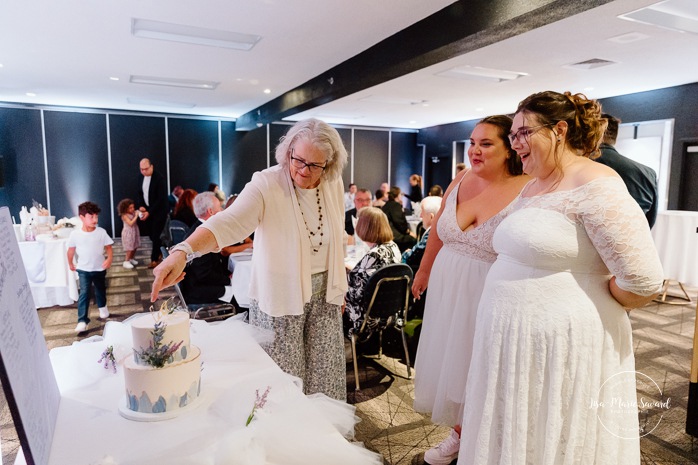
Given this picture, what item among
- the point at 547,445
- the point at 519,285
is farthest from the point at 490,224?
the point at 547,445

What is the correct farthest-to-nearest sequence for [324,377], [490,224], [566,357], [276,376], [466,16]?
[466,16] < [324,377] < [490,224] < [566,357] < [276,376]

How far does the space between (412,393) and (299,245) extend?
180 cm

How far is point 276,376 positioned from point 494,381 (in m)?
0.70

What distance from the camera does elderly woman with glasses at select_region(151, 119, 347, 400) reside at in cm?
175

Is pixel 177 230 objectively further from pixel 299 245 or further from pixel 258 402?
pixel 258 402

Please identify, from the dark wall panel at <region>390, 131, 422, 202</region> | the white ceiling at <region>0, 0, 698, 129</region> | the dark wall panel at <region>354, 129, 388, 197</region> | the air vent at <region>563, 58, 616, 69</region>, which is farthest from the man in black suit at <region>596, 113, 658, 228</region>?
the dark wall panel at <region>390, 131, 422, 202</region>

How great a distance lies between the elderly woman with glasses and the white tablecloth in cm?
478

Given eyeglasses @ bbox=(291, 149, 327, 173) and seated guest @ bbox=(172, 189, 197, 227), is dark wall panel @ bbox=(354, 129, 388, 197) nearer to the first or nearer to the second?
seated guest @ bbox=(172, 189, 197, 227)

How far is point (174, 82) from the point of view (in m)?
6.72

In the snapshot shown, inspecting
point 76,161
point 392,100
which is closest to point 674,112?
point 392,100

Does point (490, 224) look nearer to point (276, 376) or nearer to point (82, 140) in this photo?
point (276, 376)

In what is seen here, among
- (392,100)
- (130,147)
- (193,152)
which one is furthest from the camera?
(193,152)

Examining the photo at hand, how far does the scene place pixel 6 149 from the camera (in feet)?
29.2

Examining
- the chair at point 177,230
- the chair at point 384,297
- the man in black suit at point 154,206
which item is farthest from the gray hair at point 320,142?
the man in black suit at point 154,206
